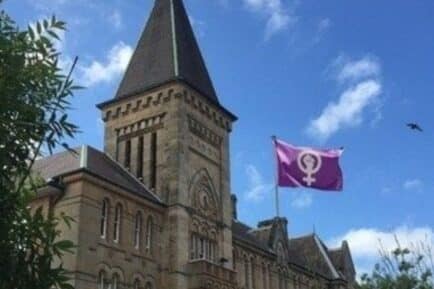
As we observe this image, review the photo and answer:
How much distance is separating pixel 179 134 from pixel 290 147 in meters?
8.07

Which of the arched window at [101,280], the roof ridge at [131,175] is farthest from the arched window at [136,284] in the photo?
the roof ridge at [131,175]

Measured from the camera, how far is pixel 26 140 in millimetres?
9078

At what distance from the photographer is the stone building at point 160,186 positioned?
1293 inches

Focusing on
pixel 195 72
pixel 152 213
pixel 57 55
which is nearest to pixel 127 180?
pixel 152 213

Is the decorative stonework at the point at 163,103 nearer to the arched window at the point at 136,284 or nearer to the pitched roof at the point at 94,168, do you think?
the pitched roof at the point at 94,168

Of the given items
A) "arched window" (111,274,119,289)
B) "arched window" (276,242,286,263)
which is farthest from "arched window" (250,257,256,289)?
"arched window" (111,274,119,289)

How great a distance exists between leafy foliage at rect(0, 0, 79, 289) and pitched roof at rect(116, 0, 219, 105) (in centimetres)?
3118

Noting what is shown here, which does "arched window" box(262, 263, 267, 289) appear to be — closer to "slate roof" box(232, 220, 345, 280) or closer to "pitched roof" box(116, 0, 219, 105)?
"slate roof" box(232, 220, 345, 280)

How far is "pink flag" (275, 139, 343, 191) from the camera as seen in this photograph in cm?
3269

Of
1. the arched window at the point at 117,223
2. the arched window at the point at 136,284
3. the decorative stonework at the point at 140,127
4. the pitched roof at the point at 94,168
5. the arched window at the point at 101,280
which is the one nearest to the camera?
the arched window at the point at 101,280

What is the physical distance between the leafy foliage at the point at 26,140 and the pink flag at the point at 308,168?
2378 cm

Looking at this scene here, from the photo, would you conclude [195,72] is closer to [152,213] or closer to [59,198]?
[152,213]

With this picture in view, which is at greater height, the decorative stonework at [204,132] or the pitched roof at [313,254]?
the decorative stonework at [204,132]

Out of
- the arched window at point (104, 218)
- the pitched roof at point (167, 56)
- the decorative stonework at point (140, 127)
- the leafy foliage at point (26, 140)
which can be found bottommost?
the leafy foliage at point (26, 140)
